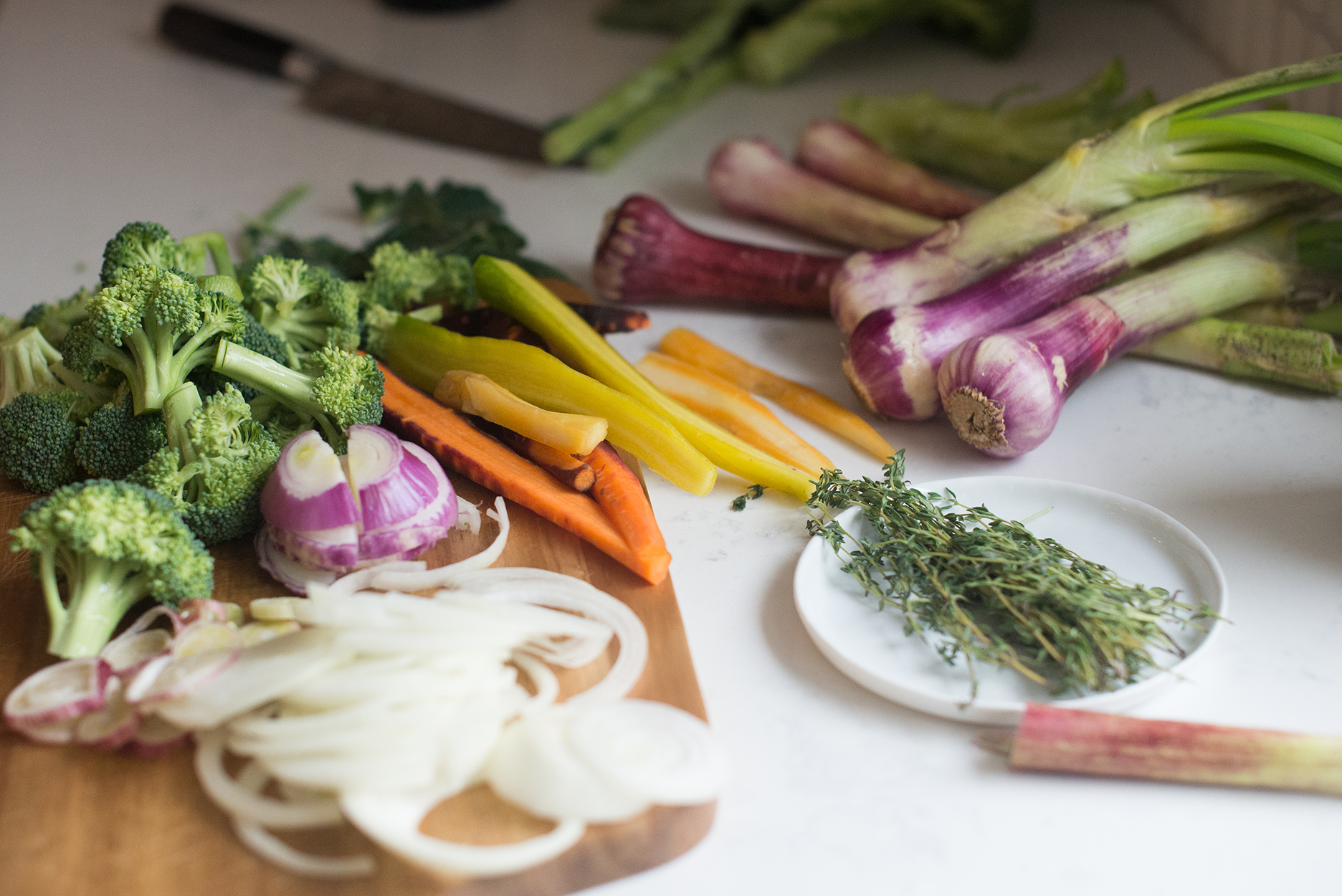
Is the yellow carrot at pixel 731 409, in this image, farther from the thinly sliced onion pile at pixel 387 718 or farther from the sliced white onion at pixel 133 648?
→ the sliced white onion at pixel 133 648

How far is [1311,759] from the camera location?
Answer: 1188mm

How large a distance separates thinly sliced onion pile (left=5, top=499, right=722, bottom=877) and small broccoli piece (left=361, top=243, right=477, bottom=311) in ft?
2.67

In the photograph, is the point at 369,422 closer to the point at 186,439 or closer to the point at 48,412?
the point at 186,439

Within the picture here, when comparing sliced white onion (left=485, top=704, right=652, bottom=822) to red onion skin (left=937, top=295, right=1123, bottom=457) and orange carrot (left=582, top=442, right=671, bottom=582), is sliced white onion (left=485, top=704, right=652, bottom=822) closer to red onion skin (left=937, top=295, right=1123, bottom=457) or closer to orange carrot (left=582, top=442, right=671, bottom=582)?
orange carrot (left=582, top=442, right=671, bottom=582)

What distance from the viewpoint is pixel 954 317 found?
1840 mm

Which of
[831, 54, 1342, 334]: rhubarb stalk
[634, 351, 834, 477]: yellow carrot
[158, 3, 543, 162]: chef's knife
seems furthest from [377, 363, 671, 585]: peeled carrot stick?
[158, 3, 543, 162]: chef's knife

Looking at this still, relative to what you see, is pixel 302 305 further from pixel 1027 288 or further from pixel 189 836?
pixel 1027 288

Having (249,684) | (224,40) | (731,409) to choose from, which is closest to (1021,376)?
(731,409)

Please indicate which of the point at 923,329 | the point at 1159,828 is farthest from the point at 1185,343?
the point at 1159,828

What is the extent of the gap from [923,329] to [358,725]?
3.79ft

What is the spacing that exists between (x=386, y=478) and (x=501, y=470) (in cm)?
23

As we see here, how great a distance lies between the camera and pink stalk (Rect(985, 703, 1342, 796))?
1.19 m

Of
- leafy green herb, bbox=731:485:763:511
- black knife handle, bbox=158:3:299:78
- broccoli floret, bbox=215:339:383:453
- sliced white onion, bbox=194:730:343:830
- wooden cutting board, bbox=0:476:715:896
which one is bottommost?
wooden cutting board, bbox=0:476:715:896

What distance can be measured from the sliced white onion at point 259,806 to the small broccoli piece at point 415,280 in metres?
1.04
